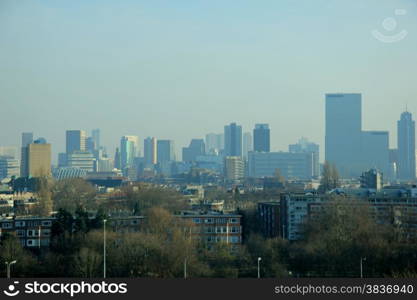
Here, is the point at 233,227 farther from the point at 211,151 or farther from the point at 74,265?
the point at 211,151

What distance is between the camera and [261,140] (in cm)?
4406

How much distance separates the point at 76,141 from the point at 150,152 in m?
5.20

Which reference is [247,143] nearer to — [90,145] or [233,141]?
[233,141]

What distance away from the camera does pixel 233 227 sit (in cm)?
1056

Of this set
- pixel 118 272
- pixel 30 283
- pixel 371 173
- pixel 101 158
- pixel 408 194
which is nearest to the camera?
pixel 30 283

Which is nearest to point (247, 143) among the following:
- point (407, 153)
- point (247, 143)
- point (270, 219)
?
point (247, 143)

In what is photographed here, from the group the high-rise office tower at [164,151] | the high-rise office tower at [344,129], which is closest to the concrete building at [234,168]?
the high-rise office tower at [344,129]

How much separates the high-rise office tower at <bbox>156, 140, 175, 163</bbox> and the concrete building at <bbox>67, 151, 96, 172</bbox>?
16.9ft

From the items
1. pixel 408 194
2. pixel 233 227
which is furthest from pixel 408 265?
pixel 408 194

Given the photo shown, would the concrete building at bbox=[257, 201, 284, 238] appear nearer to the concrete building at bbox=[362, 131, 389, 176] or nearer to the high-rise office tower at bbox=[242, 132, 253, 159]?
the concrete building at bbox=[362, 131, 389, 176]

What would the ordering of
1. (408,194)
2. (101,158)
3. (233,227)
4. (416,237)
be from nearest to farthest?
1. (416,237)
2. (233,227)
3. (408,194)
4. (101,158)

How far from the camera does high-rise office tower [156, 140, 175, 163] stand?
146ft

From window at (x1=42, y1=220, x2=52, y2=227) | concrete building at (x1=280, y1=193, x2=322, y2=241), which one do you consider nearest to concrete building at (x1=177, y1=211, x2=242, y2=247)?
concrete building at (x1=280, y1=193, x2=322, y2=241)

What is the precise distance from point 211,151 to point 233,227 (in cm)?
3570
